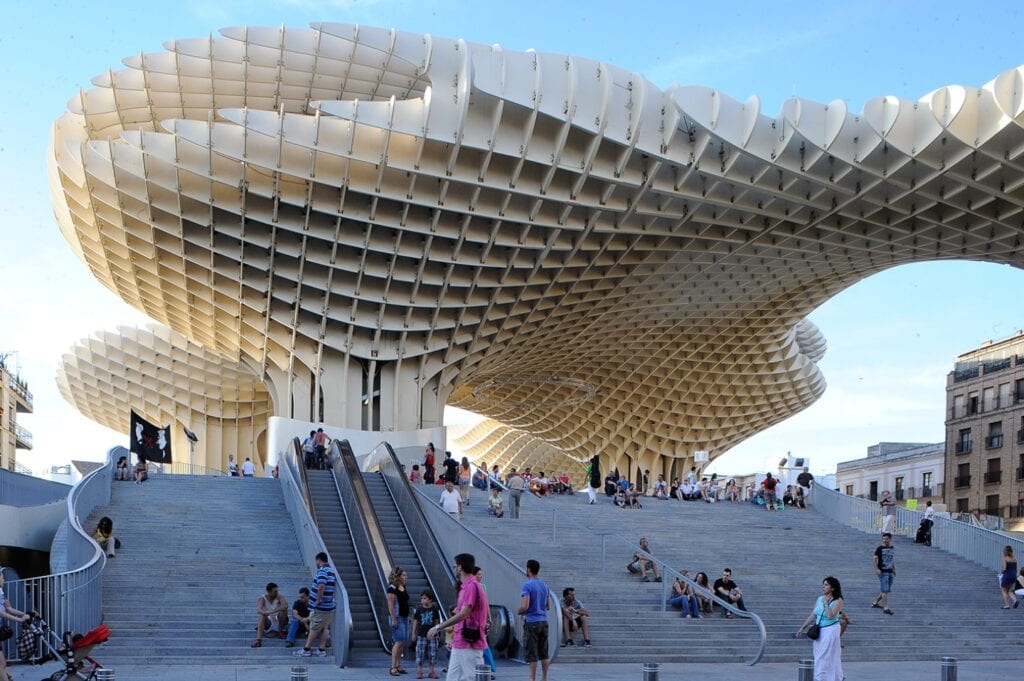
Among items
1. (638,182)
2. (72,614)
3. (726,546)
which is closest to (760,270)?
(638,182)

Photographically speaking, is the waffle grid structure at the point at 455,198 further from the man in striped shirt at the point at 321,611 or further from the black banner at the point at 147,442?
the man in striped shirt at the point at 321,611

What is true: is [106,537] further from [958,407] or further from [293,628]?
[958,407]

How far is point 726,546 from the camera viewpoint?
2567 centimetres

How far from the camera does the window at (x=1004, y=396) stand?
62.8 m

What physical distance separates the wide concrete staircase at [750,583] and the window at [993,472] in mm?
36200

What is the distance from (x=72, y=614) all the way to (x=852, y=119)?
24769 millimetres

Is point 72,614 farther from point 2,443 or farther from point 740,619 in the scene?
point 2,443

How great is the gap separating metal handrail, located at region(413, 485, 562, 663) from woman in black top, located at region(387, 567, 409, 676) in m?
1.70

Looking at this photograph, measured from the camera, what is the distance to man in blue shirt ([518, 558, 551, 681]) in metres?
14.2

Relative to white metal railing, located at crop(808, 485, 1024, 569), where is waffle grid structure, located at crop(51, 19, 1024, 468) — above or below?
above

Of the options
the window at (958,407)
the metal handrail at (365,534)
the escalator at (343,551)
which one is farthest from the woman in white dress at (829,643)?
the window at (958,407)

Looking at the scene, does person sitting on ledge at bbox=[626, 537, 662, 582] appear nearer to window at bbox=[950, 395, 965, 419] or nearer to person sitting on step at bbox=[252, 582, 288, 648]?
person sitting on step at bbox=[252, 582, 288, 648]

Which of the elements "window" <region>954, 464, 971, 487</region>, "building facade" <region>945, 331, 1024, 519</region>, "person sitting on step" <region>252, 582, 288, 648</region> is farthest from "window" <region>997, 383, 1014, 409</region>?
"person sitting on step" <region>252, 582, 288, 648</region>

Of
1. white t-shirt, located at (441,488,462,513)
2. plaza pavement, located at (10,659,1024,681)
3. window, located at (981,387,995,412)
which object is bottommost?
plaza pavement, located at (10,659,1024,681)
